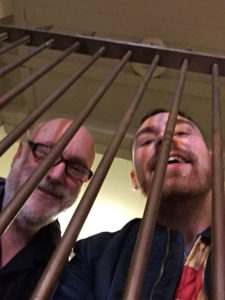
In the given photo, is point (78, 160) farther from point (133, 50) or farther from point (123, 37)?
point (123, 37)

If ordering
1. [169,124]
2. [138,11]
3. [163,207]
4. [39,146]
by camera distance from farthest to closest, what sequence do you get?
[138,11]
[39,146]
[163,207]
[169,124]

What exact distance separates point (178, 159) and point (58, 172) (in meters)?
0.39

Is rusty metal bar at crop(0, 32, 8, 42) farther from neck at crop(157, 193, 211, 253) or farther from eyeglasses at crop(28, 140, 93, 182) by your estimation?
neck at crop(157, 193, 211, 253)

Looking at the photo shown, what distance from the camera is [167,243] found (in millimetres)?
808

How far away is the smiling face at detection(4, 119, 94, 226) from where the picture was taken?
106 centimetres

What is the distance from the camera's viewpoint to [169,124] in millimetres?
545

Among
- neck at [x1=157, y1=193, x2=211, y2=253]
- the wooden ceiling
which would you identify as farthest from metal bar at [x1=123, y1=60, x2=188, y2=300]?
the wooden ceiling

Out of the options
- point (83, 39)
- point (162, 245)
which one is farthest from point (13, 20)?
point (162, 245)

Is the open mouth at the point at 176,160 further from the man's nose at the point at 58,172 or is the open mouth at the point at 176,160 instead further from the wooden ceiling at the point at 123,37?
the wooden ceiling at the point at 123,37

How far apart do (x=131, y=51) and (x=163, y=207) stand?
398mm

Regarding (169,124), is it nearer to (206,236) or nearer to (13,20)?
(206,236)

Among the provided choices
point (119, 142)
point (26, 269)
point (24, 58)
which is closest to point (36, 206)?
point (26, 269)

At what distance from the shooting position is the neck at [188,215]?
91 centimetres

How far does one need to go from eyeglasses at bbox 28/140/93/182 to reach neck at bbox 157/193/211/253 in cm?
35
